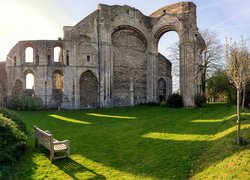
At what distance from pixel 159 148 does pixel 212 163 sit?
2607 mm

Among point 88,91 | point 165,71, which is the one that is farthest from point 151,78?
point 88,91

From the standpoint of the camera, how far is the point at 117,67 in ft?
106

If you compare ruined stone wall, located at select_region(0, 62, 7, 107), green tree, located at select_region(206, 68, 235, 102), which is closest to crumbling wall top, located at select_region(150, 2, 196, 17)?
green tree, located at select_region(206, 68, 235, 102)

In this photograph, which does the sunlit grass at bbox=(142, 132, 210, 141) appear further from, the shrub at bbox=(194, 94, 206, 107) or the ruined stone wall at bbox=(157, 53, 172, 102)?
the ruined stone wall at bbox=(157, 53, 172, 102)

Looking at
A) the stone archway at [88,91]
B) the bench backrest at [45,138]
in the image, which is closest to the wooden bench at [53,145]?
the bench backrest at [45,138]

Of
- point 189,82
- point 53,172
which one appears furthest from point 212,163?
point 189,82

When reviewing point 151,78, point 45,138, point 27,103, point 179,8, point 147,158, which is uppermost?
point 179,8

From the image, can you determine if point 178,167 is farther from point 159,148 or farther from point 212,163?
point 159,148

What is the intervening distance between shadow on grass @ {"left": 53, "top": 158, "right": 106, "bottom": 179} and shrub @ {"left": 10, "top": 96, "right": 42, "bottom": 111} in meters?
19.4

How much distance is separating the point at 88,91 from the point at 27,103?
6.64 metres

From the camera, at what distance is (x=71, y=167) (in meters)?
8.65

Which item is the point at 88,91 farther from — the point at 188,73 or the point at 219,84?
the point at 219,84

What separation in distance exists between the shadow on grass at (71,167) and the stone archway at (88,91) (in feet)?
67.7

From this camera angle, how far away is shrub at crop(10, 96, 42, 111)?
27312 mm
